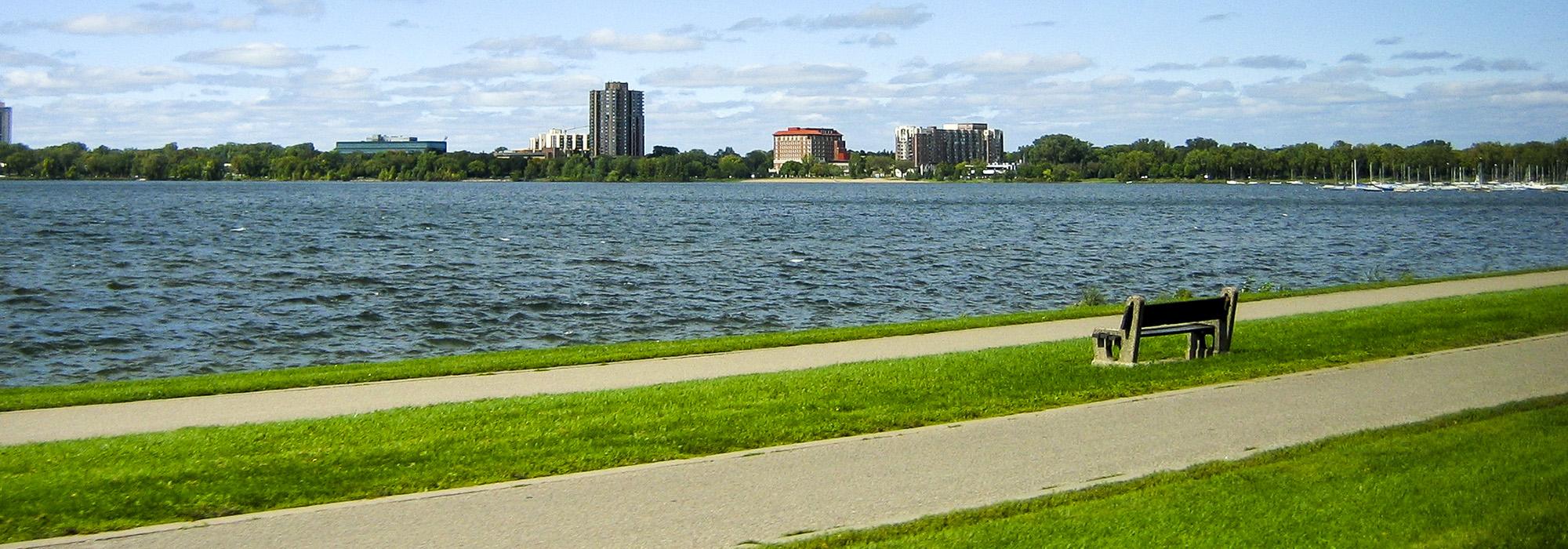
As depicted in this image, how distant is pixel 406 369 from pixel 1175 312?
862 centimetres

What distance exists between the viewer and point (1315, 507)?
8.35m

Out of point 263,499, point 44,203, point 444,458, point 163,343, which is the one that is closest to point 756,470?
point 444,458

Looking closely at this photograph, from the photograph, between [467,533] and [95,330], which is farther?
[95,330]

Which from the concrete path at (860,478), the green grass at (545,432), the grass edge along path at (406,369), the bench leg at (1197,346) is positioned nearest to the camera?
the concrete path at (860,478)

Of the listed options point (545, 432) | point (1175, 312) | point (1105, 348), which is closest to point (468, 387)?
point (545, 432)

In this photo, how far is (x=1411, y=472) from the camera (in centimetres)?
916

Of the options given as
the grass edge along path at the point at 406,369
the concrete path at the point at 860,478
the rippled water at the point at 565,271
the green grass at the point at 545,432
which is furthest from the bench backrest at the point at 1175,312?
the rippled water at the point at 565,271

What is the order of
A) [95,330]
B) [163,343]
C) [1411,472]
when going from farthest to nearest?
1. [95,330]
2. [163,343]
3. [1411,472]

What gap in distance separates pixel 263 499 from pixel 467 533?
1719 millimetres

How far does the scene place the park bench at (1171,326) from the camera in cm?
1488

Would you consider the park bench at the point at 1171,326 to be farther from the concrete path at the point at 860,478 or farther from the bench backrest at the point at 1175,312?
the concrete path at the point at 860,478

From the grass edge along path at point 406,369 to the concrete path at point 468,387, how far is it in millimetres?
350

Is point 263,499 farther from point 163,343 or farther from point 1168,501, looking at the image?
point 163,343

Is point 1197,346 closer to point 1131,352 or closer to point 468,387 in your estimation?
point 1131,352
